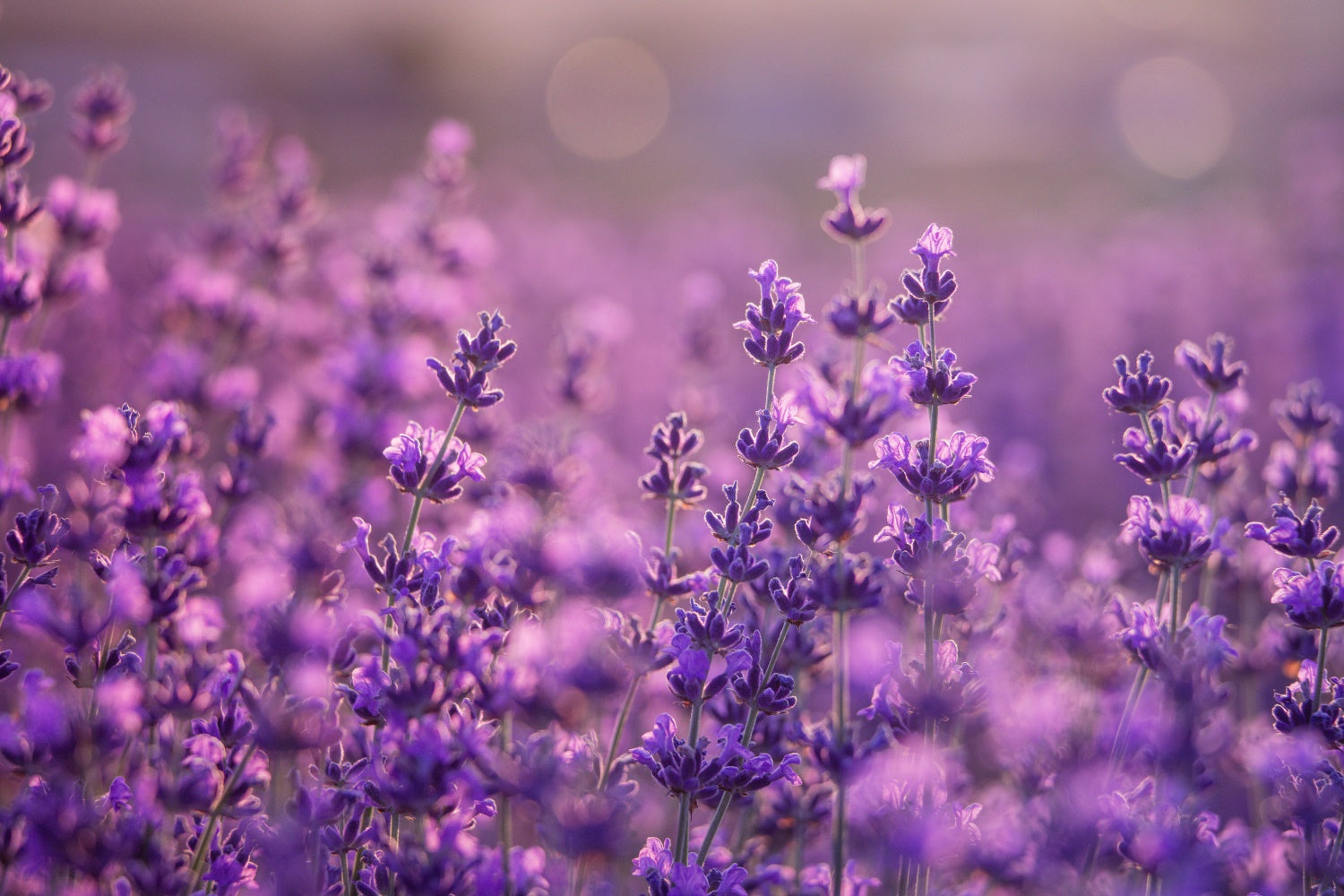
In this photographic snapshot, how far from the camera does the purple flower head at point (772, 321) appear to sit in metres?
2.15

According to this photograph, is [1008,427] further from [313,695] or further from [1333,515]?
[313,695]

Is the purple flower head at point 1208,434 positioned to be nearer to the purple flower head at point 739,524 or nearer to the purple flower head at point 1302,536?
the purple flower head at point 1302,536

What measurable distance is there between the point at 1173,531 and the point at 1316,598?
0.96 feet

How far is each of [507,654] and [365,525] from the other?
39cm

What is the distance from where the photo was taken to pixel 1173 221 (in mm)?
13266

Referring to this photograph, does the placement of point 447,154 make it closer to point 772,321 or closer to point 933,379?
point 772,321

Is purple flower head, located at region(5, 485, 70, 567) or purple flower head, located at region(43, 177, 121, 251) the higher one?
purple flower head, located at region(43, 177, 121, 251)

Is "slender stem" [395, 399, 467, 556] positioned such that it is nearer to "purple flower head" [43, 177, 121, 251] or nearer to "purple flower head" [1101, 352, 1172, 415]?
"purple flower head" [1101, 352, 1172, 415]

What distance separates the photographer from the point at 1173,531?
2074mm

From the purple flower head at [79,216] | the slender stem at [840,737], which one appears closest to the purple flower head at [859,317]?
the slender stem at [840,737]

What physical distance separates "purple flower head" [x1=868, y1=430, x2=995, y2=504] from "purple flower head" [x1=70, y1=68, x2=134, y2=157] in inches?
118

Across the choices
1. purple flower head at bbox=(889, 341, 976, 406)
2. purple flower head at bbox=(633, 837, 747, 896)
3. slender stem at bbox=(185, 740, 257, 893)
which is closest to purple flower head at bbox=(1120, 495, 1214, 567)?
purple flower head at bbox=(889, 341, 976, 406)

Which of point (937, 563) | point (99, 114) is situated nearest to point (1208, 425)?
point (937, 563)

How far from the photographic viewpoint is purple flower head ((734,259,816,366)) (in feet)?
7.05
